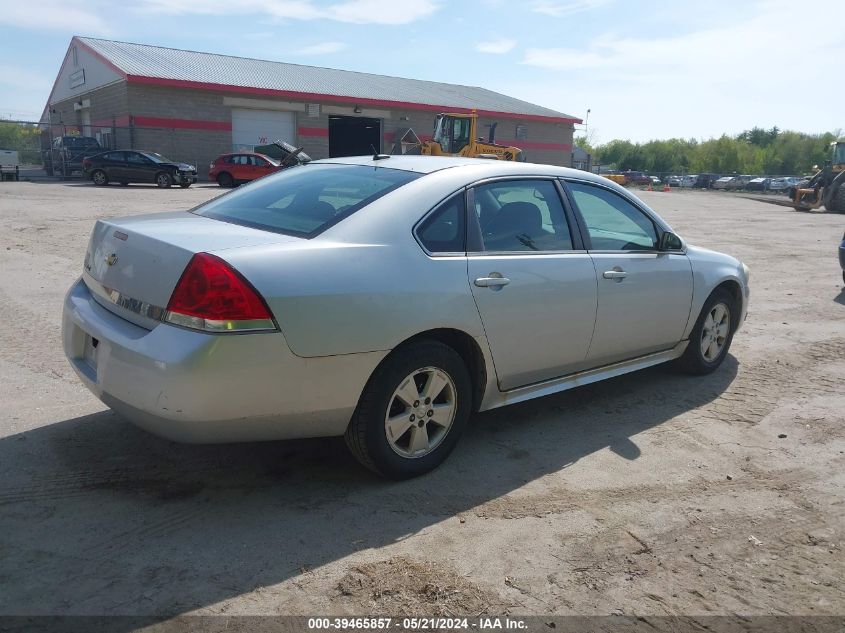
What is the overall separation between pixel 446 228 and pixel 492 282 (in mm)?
375

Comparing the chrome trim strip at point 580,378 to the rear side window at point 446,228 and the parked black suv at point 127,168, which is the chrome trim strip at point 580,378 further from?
the parked black suv at point 127,168

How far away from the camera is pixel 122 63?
33531 mm

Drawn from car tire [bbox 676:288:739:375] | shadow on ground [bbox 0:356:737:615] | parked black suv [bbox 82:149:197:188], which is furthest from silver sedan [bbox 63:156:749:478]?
parked black suv [bbox 82:149:197:188]

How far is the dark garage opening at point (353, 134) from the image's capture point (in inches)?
1548

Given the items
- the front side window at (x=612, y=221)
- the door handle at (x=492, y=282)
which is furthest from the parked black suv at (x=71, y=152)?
the door handle at (x=492, y=282)

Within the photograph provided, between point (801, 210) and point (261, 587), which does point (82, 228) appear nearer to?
point (261, 587)

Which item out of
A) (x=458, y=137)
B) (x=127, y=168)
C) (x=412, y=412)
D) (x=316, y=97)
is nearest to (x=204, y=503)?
(x=412, y=412)

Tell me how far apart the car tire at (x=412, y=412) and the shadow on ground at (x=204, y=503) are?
161 millimetres

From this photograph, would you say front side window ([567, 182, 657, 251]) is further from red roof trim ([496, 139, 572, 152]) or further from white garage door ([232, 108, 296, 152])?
red roof trim ([496, 139, 572, 152])

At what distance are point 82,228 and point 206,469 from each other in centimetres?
1038

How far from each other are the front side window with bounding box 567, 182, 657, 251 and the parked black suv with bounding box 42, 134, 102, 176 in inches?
1234

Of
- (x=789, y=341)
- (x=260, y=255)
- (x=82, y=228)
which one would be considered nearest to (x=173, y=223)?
(x=260, y=255)

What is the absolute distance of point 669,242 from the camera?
4973 mm

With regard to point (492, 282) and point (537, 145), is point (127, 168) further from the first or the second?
point (537, 145)
